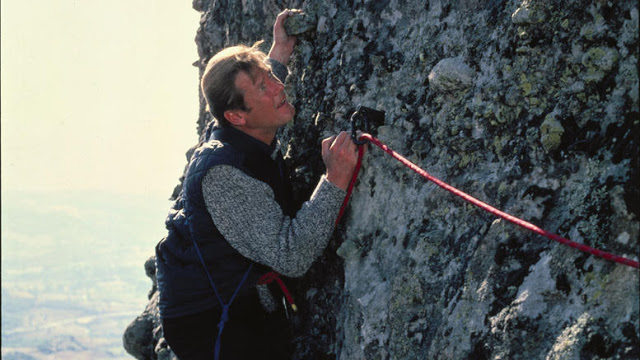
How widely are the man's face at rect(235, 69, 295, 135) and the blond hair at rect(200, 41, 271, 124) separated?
0.14 feet

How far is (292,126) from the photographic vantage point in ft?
20.1

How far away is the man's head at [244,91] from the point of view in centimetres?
500

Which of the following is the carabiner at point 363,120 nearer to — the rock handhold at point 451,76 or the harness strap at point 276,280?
the rock handhold at point 451,76

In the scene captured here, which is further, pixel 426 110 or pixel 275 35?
pixel 275 35

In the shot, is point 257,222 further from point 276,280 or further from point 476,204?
point 476,204

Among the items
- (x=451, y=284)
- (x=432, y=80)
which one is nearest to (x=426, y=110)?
(x=432, y=80)

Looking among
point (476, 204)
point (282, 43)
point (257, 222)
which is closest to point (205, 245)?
point (257, 222)

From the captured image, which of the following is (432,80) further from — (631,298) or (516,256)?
(631,298)

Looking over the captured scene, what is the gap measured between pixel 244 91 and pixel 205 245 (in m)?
1.32

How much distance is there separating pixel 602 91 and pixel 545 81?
42 cm

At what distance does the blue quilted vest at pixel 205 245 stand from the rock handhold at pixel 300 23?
155 cm

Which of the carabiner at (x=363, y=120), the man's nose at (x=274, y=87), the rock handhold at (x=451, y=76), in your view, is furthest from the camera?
the man's nose at (x=274, y=87)

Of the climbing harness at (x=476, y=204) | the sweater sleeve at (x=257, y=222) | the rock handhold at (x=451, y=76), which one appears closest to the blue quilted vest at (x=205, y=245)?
the sweater sleeve at (x=257, y=222)

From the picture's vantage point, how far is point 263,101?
5.11 m
